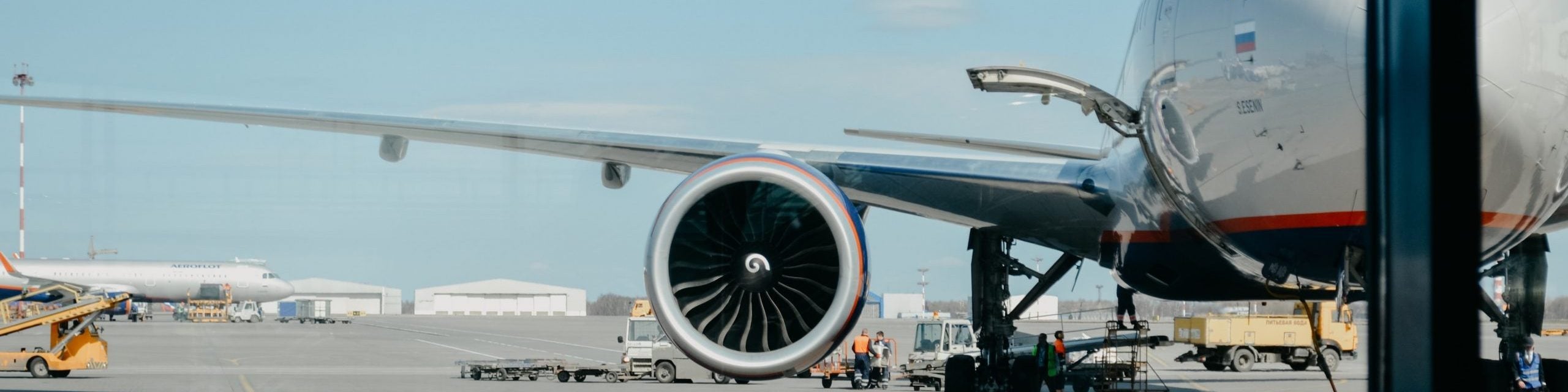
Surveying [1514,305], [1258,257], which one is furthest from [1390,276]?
[1258,257]

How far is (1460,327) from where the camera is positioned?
2904 mm

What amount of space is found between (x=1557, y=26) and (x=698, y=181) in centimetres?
462

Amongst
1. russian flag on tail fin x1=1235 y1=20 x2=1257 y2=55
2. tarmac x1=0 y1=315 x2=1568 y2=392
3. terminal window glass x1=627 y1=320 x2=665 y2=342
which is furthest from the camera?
terminal window glass x1=627 y1=320 x2=665 y2=342

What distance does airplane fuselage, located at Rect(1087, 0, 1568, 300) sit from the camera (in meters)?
4.38

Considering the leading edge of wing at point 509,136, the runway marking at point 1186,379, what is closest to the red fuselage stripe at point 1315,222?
the leading edge of wing at point 509,136

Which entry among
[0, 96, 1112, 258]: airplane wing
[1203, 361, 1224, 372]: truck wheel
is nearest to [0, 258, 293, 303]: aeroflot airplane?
[0, 96, 1112, 258]: airplane wing

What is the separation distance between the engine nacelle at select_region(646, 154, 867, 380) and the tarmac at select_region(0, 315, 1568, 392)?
1.92 m

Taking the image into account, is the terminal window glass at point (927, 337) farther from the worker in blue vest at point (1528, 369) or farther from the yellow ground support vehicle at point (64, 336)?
the worker in blue vest at point (1528, 369)

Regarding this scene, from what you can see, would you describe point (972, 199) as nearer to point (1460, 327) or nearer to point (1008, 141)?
point (1008, 141)

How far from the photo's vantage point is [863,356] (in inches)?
819

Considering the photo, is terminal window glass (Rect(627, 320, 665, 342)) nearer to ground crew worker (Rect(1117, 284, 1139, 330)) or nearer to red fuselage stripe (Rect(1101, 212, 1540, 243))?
ground crew worker (Rect(1117, 284, 1139, 330))

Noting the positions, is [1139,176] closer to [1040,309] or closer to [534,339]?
[1040,309]

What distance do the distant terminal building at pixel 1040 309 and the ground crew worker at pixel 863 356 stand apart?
7.57 m

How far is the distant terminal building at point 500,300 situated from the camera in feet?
34.1
